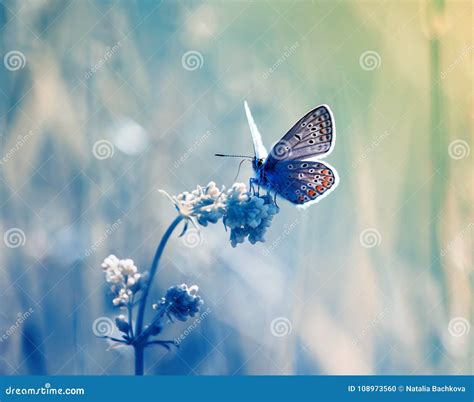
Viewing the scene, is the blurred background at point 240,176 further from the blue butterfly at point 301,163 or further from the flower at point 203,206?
the flower at point 203,206

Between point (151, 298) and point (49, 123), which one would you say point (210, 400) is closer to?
point (151, 298)

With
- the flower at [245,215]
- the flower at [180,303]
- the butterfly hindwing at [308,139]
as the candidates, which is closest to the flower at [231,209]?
the flower at [245,215]

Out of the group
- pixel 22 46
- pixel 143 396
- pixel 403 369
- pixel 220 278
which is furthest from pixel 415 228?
pixel 22 46

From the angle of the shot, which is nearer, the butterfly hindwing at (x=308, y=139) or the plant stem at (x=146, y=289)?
the plant stem at (x=146, y=289)

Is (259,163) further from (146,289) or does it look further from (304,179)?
(146,289)

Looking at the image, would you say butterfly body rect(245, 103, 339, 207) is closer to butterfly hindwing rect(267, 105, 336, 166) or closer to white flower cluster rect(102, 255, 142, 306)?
butterfly hindwing rect(267, 105, 336, 166)

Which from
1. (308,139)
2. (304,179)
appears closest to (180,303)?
(304,179)
